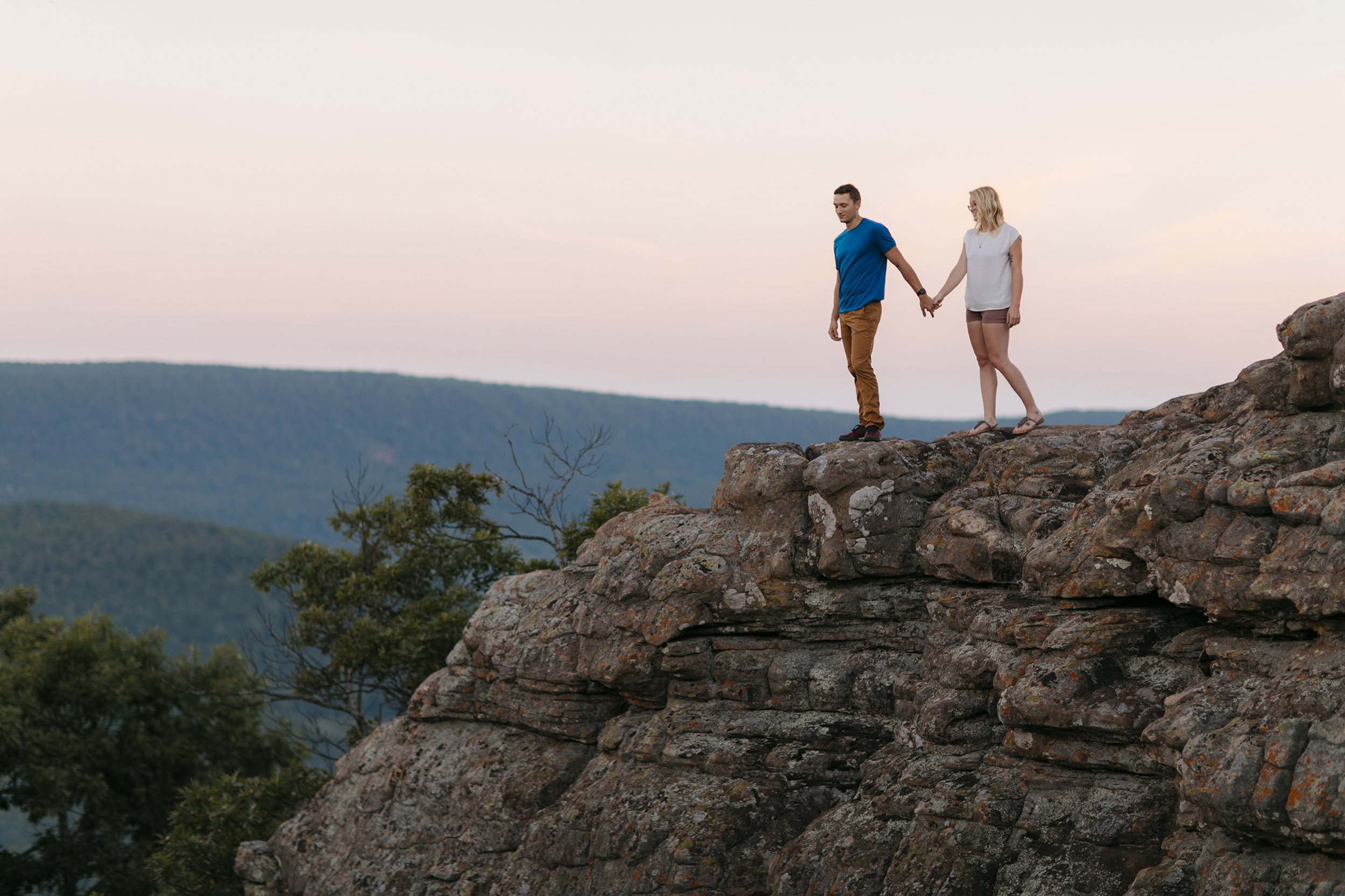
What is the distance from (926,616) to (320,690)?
19.4 meters

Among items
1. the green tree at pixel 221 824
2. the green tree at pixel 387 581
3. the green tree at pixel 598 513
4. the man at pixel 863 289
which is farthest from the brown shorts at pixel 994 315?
the green tree at pixel 221 824

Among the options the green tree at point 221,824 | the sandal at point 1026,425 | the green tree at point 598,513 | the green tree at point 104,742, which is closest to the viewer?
the sandal at point 1026,425

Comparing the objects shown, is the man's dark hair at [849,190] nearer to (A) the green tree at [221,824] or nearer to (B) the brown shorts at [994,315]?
(B) the brown shorts at [994,315]

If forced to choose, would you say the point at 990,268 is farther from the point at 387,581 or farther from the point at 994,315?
the point at 387,581

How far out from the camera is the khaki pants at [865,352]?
14.1 metres

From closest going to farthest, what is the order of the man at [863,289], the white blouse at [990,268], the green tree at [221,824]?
1. the white blouse at [990,268]
2. the man at [863,289]
3. the green tree at [221,824]

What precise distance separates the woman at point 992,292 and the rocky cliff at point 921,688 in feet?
2.32

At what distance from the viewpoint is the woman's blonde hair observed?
1277 centimetres

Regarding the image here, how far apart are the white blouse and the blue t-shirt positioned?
1254 millimetres

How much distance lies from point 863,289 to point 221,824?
19.1 m

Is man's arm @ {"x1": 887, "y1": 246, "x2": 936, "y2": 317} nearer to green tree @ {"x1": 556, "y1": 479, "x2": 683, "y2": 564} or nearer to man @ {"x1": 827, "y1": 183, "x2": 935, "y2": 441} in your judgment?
man @ {"x1": 827, "y1": 183, "x2": 935, "y2": 441}

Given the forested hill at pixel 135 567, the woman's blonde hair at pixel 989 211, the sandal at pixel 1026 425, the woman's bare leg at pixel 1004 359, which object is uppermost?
the woman's blonde hair at pixel 989 211

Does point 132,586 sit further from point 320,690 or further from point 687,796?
point 687,796

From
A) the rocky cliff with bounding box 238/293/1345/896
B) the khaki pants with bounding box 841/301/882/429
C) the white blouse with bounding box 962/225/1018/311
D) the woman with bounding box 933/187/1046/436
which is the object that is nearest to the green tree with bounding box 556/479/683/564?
the rocky cliff with bounding box 238/293/1345/896
